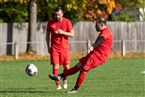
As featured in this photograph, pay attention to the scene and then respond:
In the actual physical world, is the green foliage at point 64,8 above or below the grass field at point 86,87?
above

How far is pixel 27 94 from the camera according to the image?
1612 cm

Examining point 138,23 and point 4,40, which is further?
point 138,23

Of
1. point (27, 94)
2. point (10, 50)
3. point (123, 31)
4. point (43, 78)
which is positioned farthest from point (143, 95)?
point (123, 31)

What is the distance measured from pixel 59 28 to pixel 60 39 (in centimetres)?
36

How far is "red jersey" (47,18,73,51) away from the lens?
1778cm

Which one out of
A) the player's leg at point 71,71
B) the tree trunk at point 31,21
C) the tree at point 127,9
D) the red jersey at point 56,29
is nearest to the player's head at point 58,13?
the red jersey at point 56,29

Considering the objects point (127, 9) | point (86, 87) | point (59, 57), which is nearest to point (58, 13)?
point (59, 57)

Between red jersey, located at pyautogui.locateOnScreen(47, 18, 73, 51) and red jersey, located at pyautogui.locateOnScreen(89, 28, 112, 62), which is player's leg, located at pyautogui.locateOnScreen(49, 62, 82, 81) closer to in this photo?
red jersey, located at pyautogui.locateOnScreen(89, 28, 112, 62)

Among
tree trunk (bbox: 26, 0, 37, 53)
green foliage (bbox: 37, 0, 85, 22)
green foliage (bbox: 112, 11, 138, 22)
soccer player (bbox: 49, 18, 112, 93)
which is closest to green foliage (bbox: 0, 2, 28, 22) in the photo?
green foliage (bbox: 37, 0, 85, 22)

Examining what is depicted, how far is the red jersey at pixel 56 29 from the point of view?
17.8 meters

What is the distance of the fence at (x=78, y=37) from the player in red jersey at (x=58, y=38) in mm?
24383

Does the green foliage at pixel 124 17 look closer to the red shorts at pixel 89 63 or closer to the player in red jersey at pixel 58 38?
the player in red jersey at pixel 58 38

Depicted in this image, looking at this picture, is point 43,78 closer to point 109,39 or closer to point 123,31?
point 109,39

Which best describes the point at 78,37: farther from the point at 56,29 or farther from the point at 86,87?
the point at 56,29
